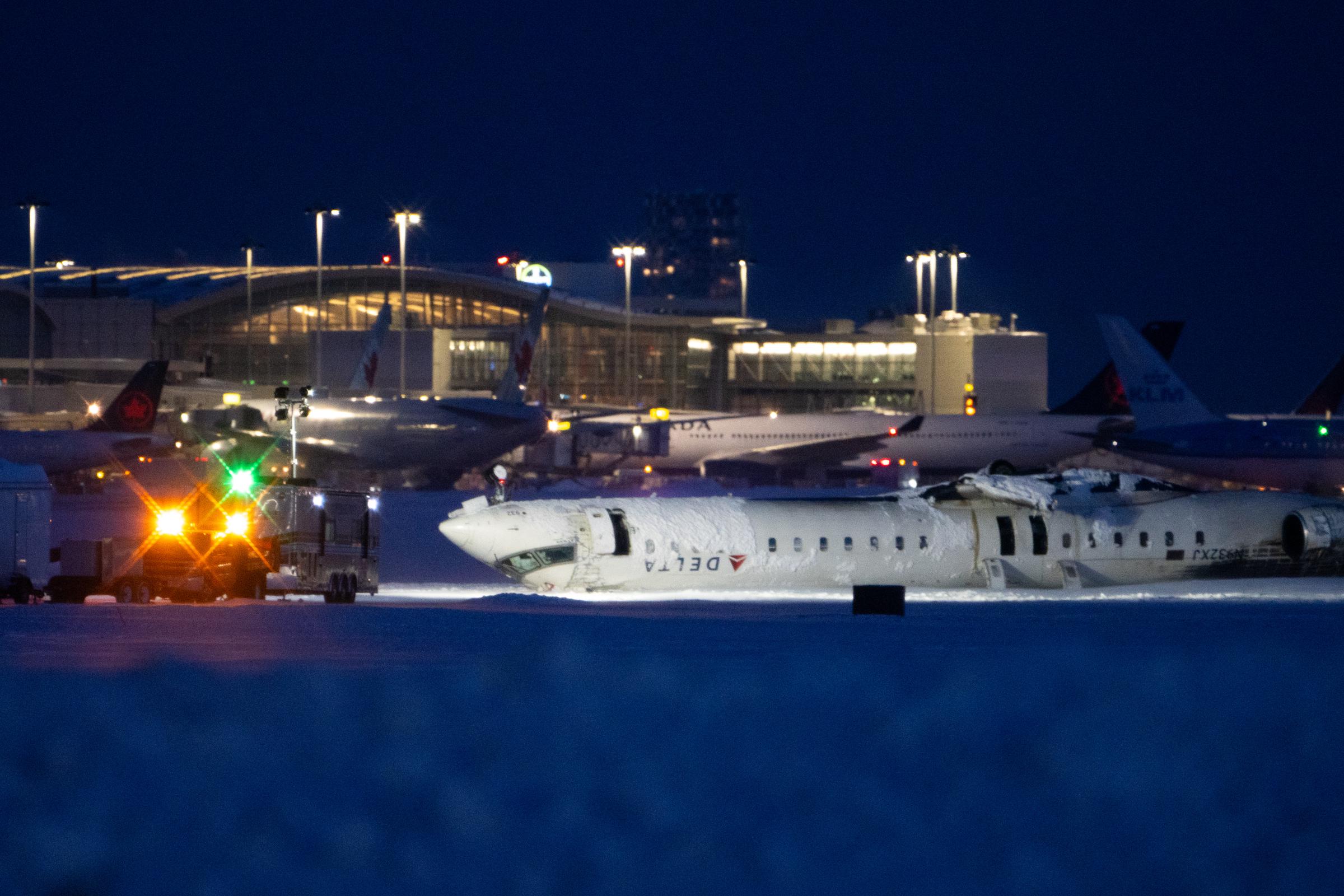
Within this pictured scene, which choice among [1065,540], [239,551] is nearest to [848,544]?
[1065,540]

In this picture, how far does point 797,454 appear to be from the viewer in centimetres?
9294

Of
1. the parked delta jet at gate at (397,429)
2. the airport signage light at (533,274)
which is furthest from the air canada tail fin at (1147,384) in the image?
the airport signage light at (533,274)

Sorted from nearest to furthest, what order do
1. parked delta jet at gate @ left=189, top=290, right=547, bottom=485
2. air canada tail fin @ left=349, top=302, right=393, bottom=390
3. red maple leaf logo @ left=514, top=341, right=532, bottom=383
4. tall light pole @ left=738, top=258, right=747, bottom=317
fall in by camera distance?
parked delta jet at gate @ left=189, top=290, right=547, bottom=485 → red maple leaf logo @ left=514, top=341, right=532, bottom=383 → air canada tail fin @ left=349, top=302, right=393, bottom=390 → tall light pole @ left=738, top=258, right=747, bottom=317

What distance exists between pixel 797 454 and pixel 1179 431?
32955 millimetres

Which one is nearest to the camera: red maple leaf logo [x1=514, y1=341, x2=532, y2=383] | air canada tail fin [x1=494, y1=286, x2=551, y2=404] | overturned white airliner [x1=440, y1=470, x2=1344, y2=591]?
overturned white airliner [x1=440, y1=470, x2=1344, y2=591]

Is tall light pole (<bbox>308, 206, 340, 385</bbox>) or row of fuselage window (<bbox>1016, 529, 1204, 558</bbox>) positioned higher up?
tall light pole (<bbox>308, 206, 340, 385</bbox>)

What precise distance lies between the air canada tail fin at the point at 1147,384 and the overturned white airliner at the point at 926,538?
30410mm

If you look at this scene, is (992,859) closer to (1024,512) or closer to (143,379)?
(1024,512)

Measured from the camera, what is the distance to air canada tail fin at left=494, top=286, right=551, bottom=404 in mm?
85375

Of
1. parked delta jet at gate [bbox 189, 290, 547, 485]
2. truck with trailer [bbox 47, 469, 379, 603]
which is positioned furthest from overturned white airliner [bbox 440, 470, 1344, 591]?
parked delta jet at gate [bbox 189, 290, 547, 485]

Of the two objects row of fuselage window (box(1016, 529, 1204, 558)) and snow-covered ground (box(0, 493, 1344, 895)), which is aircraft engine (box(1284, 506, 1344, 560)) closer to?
row of fuselage window (box(1016, 529, 1204, 558))

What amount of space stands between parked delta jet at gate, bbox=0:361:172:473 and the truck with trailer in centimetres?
4287

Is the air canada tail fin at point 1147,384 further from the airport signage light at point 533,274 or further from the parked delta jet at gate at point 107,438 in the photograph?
the airport signage light at point 533,274

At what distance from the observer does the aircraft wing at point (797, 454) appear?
92250mm
